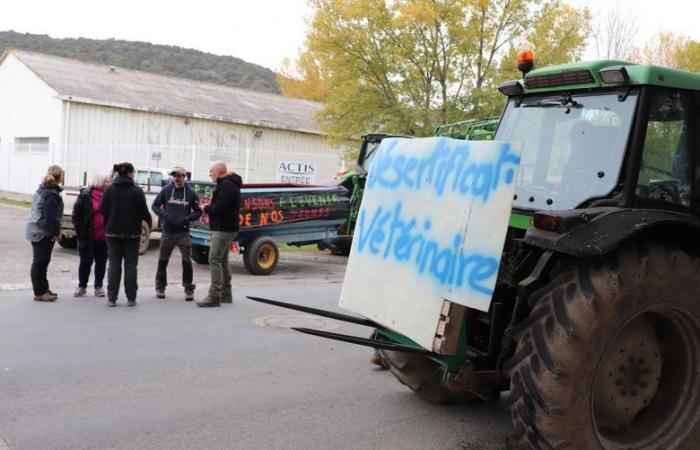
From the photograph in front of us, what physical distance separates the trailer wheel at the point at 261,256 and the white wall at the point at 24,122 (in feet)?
51.4

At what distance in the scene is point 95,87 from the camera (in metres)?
27.3

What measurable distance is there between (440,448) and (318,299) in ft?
18.2

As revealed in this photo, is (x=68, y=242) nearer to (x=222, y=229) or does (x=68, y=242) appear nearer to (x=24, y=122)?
(x=222, y=229)

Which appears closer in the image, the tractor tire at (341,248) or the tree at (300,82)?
the tractor tire at (341,248)

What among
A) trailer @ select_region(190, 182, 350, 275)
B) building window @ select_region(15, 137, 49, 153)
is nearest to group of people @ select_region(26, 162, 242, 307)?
trailer @ select_region(190, 182, 350, 275)

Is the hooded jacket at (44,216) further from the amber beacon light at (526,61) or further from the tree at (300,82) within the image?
the tree at (300,82)

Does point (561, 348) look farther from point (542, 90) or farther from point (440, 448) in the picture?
point (542, 90)

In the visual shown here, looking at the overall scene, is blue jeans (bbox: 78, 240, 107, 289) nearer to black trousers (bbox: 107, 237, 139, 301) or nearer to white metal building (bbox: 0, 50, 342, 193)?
black trousers (bbox: 107, 237, 139, 301)

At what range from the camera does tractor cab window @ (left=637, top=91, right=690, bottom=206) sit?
4199 millimetres

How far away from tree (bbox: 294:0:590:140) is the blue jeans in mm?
9784

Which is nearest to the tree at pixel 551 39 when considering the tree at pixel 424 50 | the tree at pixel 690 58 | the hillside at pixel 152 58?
the tree at pixel 424 50

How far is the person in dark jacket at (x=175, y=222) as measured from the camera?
945 cm

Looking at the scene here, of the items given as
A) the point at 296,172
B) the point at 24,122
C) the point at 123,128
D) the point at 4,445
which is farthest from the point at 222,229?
the point at 24,122

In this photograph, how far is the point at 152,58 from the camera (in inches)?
3396
